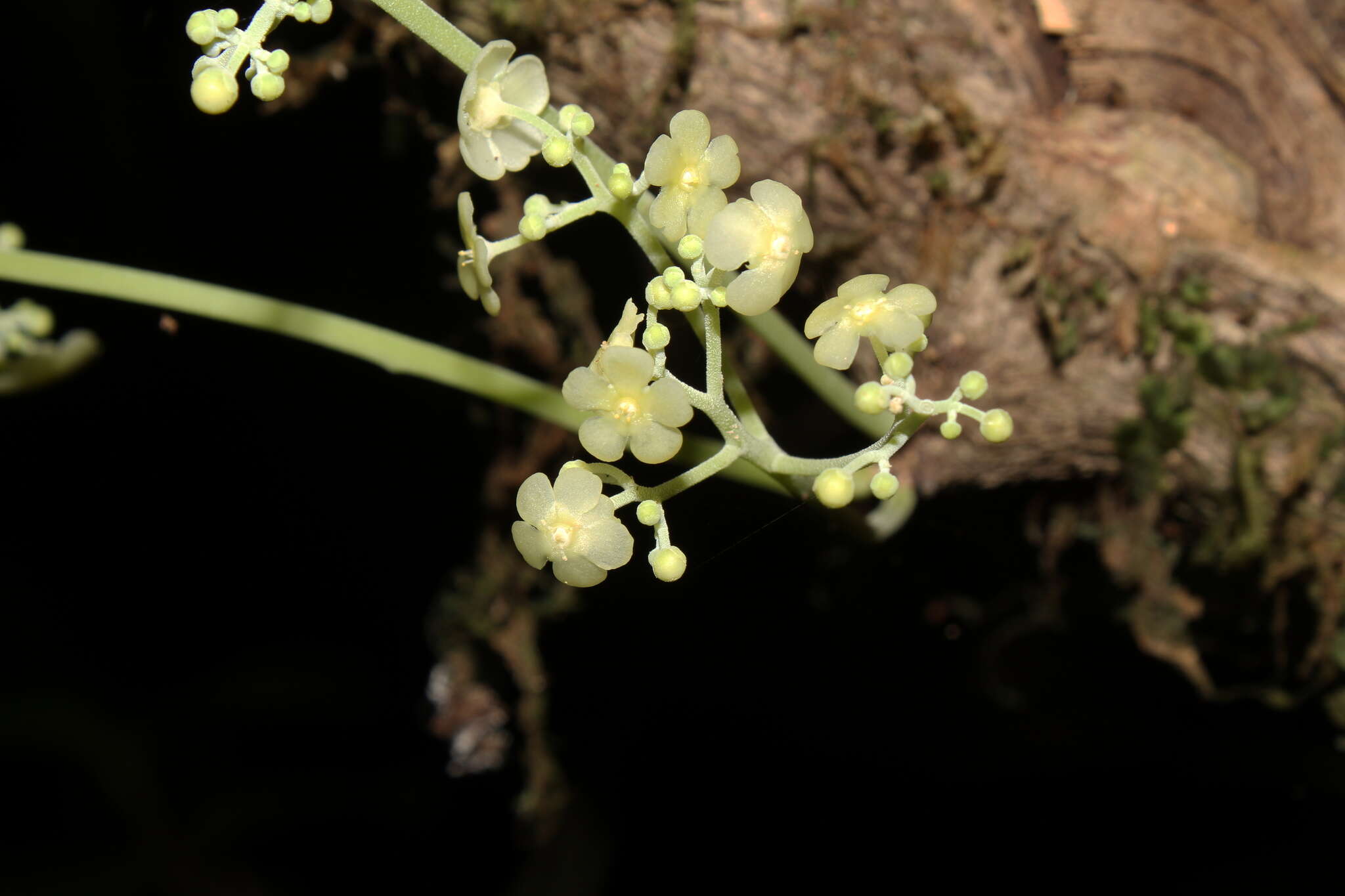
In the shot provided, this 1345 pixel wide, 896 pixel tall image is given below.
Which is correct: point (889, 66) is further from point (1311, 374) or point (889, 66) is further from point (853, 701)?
point (853, 701)

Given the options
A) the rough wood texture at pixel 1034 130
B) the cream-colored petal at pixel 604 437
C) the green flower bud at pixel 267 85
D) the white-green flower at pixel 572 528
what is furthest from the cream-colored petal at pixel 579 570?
the rough wood texture at pixel 1034 130

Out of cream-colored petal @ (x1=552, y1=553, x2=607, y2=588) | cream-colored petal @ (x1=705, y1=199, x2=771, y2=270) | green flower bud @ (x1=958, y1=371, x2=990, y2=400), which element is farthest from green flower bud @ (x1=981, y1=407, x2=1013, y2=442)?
cream-colored petal @ (x1=552, y1=553, x2=607, y2=588)

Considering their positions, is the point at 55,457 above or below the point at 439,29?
above

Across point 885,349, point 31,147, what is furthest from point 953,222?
point 31,147

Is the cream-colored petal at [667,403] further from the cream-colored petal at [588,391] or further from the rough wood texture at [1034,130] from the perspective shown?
the rough wood texture at [1034,130]

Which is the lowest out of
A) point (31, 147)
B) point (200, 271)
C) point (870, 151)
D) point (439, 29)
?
point (439, 29)

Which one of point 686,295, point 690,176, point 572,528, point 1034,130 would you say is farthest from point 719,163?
point 1034,130
